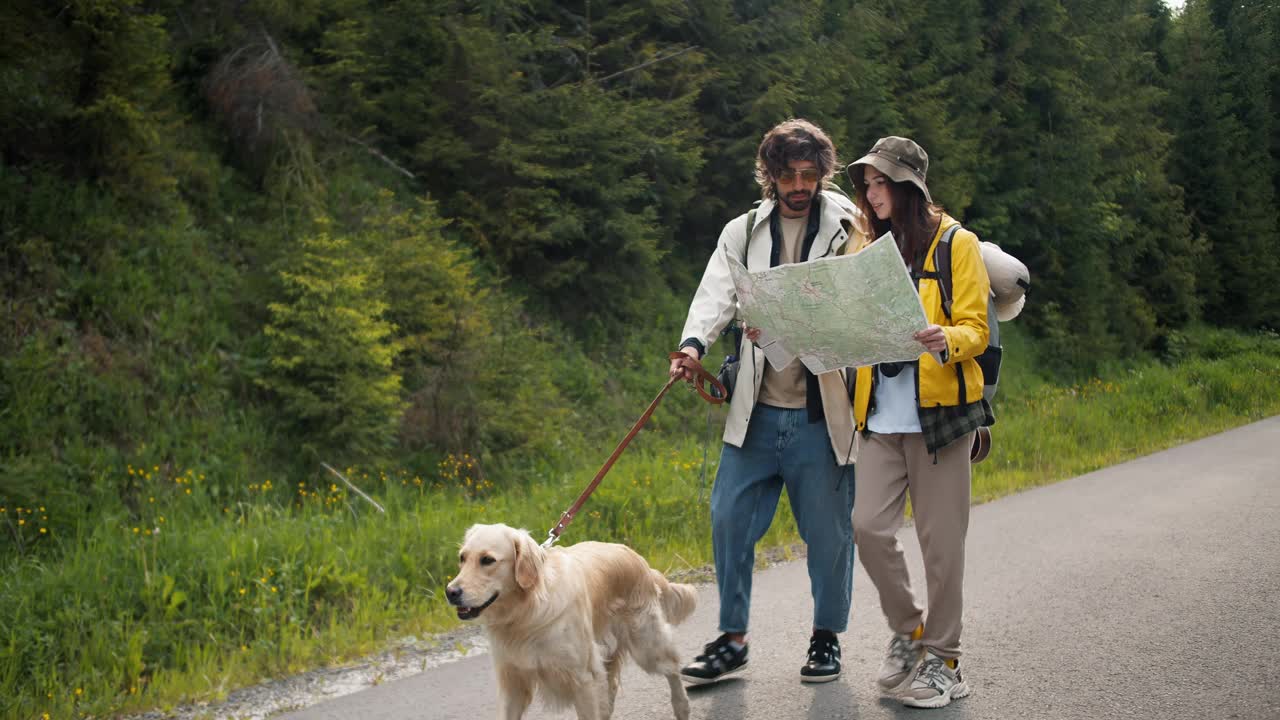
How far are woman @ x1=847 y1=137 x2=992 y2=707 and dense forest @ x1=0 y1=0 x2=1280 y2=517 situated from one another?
5630 mm

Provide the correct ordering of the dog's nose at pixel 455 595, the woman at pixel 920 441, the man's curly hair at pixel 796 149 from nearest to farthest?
the dog's nose at pixel 455 595
the woman at pixel 920 441
the man's curly hair at pixel 796 149

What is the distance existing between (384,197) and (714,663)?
8336 mm

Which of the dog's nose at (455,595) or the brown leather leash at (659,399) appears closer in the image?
the dog's nose at (455,595)

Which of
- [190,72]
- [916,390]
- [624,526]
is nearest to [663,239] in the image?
[190,72]

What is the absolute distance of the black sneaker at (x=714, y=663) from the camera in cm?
514

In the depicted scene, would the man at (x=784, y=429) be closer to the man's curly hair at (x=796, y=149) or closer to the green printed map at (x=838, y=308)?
the man's curly hair at (x=796, y=149)

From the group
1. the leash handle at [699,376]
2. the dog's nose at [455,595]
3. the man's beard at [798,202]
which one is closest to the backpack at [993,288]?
the man's beard at [798,202]

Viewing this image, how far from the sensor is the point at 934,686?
4758 mm

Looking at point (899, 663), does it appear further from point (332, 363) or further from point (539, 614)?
point (332, 363)

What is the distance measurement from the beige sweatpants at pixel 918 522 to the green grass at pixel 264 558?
259 centimetres

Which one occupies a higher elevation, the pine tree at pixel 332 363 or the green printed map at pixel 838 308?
the green printed map at pixel 838 308

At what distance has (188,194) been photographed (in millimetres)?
11391

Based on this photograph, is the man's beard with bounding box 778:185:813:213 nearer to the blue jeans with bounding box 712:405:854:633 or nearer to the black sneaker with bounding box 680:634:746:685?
the blue jeans with bounding box 712:405:854:633

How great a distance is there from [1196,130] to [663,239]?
68.1 feet
